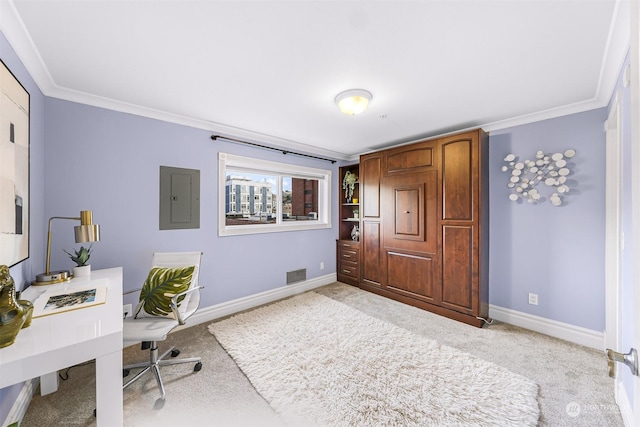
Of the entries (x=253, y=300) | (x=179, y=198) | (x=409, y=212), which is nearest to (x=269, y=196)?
(x=179, y=198)

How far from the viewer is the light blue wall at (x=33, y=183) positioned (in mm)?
1494

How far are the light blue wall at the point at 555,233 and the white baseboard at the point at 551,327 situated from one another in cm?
5

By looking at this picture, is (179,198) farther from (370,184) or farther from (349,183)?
(349,183)

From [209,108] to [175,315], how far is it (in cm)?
195

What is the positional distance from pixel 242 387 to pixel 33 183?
85.0 inches

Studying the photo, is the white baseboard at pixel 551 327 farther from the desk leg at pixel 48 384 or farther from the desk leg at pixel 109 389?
the desk leg at pixel 48 384

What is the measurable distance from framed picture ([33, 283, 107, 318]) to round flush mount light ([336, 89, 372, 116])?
2.20 meters

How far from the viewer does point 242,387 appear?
6.31 ft

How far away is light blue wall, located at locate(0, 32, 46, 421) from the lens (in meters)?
1.49

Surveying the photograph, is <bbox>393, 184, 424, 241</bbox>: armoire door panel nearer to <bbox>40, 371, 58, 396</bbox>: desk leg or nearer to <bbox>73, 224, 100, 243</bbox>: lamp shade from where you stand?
<bbox>73, 224, 100, 243</bbox>: lamp shade

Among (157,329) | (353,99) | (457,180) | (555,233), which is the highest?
(353,99)

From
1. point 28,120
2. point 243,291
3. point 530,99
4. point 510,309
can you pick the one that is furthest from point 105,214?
point 510,309

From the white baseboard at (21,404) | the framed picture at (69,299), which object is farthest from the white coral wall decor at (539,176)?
the white baseboard at (21,404)

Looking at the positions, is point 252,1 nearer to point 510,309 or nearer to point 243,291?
point 243,291
